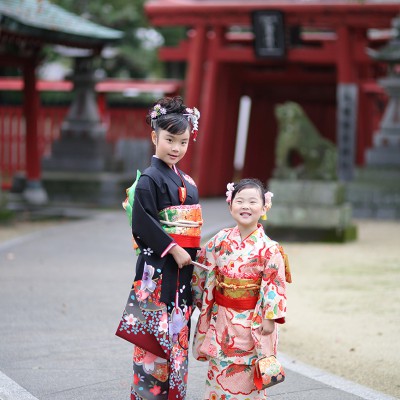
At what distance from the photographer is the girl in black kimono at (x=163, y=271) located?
4.56 m

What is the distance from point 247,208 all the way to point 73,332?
8.76ft

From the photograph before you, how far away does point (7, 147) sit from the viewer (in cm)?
2166

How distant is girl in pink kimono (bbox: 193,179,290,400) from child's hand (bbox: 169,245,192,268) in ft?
0.46

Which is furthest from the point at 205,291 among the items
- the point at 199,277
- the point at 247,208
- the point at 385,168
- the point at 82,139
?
the point at 82,139

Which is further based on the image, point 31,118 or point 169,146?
point 31,118

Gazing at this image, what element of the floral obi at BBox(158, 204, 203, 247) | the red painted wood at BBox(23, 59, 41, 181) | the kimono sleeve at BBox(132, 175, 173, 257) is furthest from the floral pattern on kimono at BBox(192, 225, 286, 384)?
the red painted wood at BBox(23, 59, 41, 181)

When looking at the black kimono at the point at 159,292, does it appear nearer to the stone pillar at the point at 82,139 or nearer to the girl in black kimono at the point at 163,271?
the girl in black kimono at the point at 163,271

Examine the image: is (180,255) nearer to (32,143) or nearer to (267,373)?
(267,373)

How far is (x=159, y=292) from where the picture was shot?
4.59 metres

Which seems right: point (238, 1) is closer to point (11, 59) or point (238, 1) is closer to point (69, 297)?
point (11, 59)

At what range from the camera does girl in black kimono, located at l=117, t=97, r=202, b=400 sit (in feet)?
15.0

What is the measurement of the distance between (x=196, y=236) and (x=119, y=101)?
19.0 meters

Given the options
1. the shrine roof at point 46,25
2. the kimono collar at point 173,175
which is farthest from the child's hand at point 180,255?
the shrine roof at point 46,25

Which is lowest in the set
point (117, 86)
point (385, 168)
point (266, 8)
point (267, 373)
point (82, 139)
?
point (267, 373)
